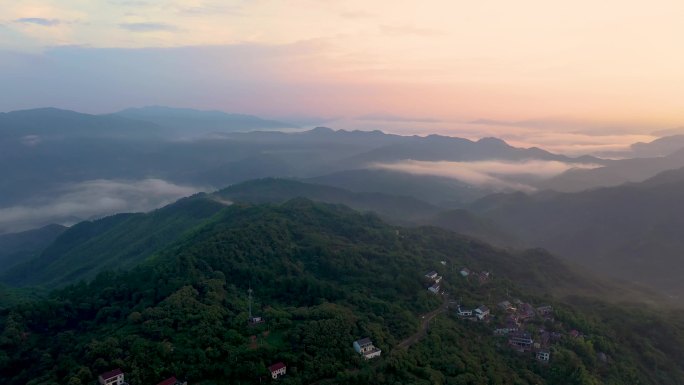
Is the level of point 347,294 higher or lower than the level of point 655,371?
higher

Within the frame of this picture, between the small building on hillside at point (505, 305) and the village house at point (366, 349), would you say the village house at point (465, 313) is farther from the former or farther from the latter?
the village house at point (366, 349)

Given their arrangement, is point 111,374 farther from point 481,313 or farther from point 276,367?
point 481,313

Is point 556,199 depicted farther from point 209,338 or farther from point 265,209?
point 209,338

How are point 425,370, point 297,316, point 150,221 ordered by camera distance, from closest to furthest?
point 425,370, point 297,316, point 150,221

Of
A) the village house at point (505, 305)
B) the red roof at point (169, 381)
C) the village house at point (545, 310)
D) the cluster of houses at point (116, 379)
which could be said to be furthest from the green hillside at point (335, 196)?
the red roof at point (169, 381)

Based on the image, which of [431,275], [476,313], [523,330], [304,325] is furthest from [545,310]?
[304,325]

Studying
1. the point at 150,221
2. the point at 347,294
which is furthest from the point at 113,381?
the point at 150,221

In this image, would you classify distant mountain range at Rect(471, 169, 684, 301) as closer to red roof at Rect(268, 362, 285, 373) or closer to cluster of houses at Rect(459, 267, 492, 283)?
cluster of houses at Rect(459, 267, 492, 283)
